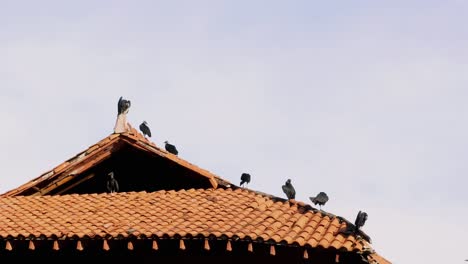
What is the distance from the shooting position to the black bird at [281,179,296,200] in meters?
12.3

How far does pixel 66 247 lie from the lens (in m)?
10.4

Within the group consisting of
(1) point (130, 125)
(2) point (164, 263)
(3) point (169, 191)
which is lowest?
(2) point (164, 263)

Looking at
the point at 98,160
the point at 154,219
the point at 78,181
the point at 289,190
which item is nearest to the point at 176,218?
the point at 154,219

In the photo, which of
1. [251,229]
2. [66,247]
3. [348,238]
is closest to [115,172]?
[66,247]

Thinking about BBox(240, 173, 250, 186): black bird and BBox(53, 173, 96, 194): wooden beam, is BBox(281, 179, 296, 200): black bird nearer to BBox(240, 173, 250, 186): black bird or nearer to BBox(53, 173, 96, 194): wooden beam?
BBox(240, 173, 250, 186): black bird

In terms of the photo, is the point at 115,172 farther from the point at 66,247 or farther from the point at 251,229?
the point at 251,229

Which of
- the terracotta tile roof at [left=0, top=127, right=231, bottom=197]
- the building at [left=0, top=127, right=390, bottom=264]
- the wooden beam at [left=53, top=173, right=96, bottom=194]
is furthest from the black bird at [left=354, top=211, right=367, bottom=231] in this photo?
the wooden beam at [left=53, top=173, right=96, bottom=194]

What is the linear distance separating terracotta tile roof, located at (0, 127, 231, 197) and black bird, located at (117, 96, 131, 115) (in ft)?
2.31

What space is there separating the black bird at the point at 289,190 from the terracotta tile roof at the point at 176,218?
485 mm

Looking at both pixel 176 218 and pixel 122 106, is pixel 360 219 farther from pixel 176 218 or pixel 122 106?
pixel 122 106

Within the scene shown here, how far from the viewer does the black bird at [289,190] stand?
483 inches

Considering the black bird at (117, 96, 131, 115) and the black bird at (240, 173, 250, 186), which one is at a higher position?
the black bird at (117, 96, 131, 115)

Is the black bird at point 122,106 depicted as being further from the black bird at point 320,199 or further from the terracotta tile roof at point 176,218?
the black bird at point 320,199

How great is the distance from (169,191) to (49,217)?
6.83 feet
